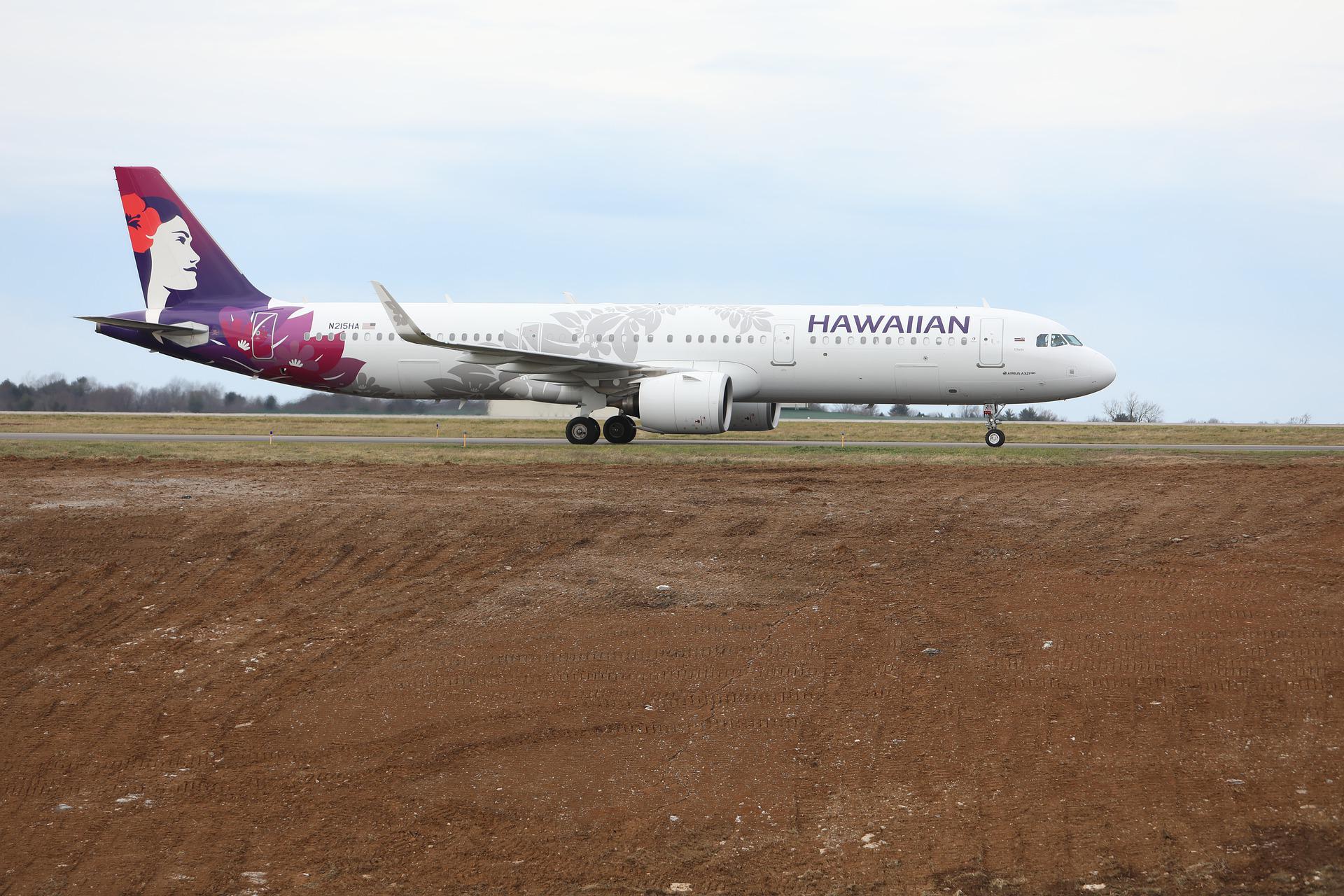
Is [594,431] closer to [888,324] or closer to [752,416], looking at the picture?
[752,416]

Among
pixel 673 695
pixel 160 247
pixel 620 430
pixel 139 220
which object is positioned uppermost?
pixel 139 220

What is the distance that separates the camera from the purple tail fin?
3178 cm

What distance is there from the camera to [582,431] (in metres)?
29.7

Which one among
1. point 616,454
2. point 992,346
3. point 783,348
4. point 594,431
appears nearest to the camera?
point 616,454

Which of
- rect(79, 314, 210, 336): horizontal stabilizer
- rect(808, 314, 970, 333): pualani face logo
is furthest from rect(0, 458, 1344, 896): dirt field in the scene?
rect(79, 314, 210, 336): horizontal stabilizer

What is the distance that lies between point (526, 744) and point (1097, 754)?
4.69 metres

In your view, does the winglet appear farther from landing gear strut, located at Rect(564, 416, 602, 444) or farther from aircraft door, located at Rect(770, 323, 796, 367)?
aircraft door, located at Rect(770, 323, 796, 367)

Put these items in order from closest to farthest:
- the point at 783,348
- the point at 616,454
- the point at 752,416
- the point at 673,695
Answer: the point at 673,695 → the point at 616,454 → the point at 783,348 → the point at 752,416

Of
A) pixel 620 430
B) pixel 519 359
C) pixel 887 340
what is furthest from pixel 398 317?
pixel 887 340

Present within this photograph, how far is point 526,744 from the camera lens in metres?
10.4

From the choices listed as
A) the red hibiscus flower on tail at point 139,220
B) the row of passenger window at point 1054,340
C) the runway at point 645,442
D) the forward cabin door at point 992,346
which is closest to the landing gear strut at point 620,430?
the runway at point 645,442

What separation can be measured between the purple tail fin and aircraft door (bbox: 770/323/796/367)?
44.2ft

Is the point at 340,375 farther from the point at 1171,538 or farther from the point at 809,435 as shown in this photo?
the point at 1171,538

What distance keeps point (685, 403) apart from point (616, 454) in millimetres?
1925
